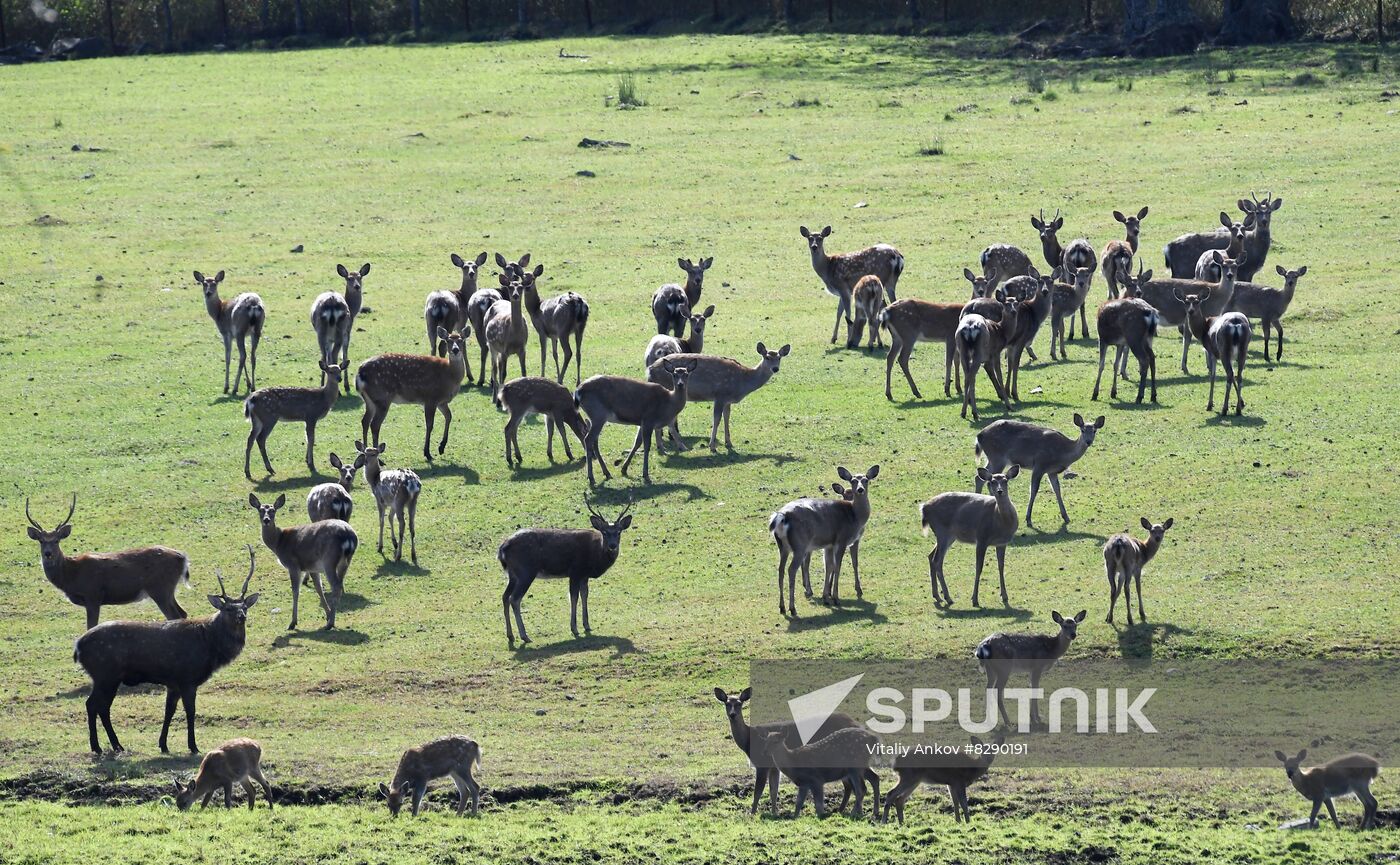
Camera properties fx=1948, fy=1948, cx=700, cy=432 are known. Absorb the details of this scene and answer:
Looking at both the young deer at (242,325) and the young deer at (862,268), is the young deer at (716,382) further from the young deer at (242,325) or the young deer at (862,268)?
the young deer at (242,325)

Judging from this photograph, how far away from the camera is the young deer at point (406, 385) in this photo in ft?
77.7

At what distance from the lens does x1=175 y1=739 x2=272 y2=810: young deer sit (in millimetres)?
13875

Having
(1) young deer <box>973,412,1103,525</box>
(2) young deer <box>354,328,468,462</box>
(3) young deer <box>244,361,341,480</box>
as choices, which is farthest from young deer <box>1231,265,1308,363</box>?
(3) young deer <box>244,361,341,480</box>

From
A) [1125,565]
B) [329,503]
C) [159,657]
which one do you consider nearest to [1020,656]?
[1125,565]

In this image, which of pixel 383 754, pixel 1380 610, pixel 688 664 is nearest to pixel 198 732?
pixel 383 754

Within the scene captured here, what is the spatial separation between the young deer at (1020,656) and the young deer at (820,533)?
8.92 ft

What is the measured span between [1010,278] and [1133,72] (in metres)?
22.6

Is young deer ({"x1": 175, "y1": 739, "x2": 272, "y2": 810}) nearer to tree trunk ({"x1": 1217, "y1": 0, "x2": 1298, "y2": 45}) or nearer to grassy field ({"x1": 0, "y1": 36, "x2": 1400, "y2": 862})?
grassy field ({"x1": 0, "y1": 36, "x2": 1400, "y2": 862})

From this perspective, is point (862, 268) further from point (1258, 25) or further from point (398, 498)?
point (1258, 25)

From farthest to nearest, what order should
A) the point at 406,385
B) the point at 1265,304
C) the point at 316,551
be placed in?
the point at 1265,304 → the point at 406,385 → the point at 316,551

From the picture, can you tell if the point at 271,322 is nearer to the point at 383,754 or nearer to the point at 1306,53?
the point at 383,754

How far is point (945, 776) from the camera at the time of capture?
13.4m

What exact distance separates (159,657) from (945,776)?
20.8 feet

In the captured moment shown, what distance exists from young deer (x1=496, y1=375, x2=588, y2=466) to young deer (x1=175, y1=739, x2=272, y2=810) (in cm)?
922
